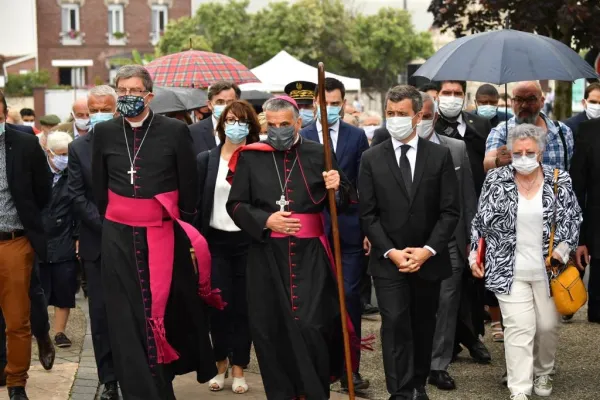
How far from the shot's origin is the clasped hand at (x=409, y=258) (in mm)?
7668

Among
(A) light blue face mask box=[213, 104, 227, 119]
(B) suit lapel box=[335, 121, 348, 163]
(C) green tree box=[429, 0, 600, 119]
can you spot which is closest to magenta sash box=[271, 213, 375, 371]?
(B) suit lapel box=[335, 121, 348, 163]

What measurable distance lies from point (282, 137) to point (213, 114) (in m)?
2.51

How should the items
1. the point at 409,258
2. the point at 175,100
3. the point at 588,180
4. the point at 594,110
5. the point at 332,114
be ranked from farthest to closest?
the point at 175,100 → the point at 594,110 → the point at 588,180 → the point at 332,114 → the point at 409,258

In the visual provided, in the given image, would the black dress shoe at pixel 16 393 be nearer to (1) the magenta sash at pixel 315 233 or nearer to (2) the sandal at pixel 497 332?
(1) the magenta sash at pixel 315 233

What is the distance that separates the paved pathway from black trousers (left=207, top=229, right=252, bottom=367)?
0.34 meters

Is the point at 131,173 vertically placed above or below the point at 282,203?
above

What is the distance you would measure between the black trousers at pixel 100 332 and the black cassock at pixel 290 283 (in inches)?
48.9

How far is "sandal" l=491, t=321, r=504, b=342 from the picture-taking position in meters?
10.4

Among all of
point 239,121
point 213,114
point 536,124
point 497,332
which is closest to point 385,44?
point 497,332

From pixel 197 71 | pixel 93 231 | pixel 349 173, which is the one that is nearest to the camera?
pixel 93 231

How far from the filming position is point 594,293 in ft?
37.1

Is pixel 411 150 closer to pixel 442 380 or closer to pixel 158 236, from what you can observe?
pixel 158 236

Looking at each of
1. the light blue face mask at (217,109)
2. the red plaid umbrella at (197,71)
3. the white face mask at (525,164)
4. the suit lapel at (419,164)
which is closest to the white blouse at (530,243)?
the white face mask at (525,164)

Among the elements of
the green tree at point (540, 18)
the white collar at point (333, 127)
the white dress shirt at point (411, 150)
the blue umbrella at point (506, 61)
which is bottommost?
the white dress shirt at point (411, 150)
